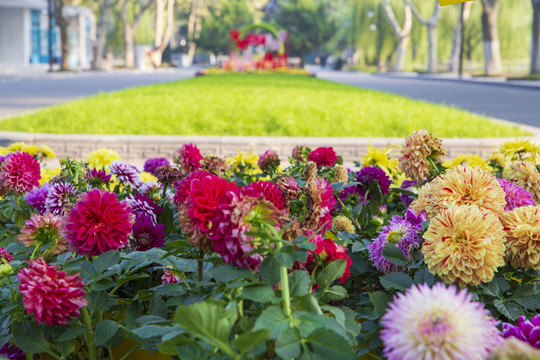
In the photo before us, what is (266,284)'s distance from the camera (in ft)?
3.81

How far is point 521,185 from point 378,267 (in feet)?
2.16

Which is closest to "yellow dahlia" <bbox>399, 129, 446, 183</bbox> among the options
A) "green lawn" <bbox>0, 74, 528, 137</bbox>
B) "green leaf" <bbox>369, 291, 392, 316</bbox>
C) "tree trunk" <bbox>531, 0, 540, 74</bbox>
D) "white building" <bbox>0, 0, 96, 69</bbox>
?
"green leaf" <bbox>369, 291, 392, 316</bbox>

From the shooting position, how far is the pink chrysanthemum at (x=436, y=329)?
0.90 meters

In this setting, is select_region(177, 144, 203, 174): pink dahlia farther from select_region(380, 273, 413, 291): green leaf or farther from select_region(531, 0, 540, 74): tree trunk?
select_region(531, 0, 540, 74): tree trunk

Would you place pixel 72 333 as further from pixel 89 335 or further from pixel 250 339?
pixel 250 339

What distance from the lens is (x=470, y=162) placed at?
262 cm

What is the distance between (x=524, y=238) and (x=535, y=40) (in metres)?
27.7

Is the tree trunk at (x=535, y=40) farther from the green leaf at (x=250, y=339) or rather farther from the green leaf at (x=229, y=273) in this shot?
the green leaf at (x=250, y=339)

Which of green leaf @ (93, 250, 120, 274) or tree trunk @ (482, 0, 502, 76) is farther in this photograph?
tree trunk @ (482, 0, 502, 76)

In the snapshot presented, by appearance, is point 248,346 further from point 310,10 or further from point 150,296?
point 310,10

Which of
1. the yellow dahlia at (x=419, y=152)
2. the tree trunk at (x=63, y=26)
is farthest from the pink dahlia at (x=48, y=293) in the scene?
the tree trunk at (x=63, y=26)

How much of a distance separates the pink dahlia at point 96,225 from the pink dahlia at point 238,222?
0.35 metres

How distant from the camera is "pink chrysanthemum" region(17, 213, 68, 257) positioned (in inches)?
61.2

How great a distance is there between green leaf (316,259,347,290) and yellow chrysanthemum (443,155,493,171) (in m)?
1.39
